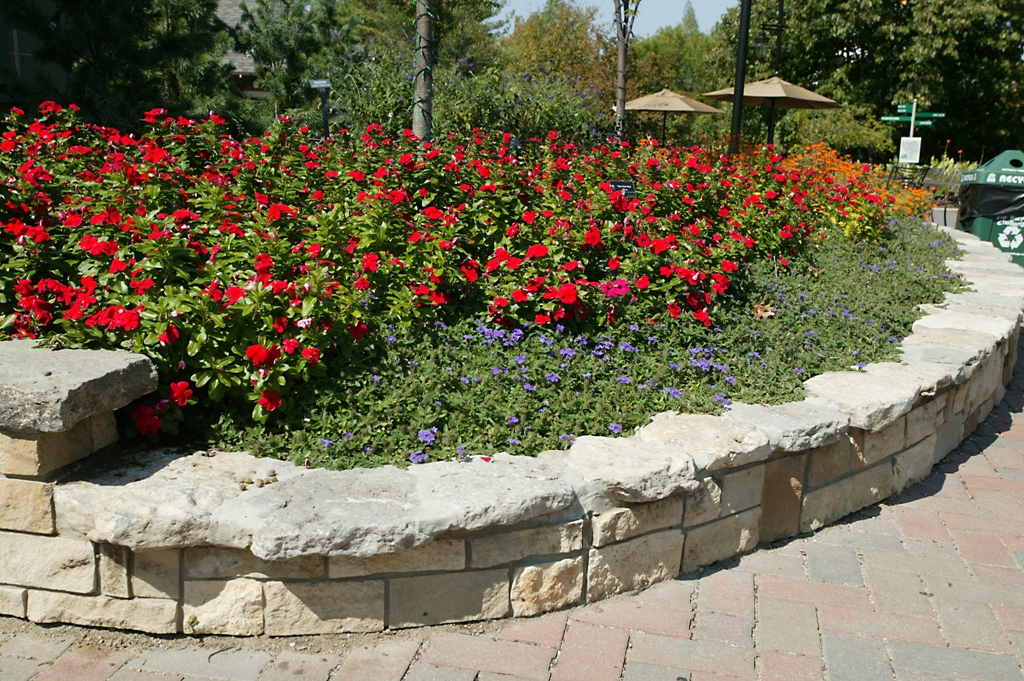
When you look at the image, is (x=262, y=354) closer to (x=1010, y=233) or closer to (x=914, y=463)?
(x=914, y=463)

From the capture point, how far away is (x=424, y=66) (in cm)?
528

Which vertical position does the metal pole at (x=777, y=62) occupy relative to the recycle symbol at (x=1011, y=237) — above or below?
above

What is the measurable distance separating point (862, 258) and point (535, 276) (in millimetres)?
2863

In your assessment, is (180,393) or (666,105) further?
(666,105)

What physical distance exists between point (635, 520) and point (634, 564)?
0.17 m

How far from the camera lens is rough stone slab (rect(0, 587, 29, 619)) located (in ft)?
8.55

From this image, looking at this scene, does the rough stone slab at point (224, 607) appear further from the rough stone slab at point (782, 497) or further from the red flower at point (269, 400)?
the rough stone slab at point (782, 497)

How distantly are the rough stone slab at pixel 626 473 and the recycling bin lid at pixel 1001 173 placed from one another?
753 cm

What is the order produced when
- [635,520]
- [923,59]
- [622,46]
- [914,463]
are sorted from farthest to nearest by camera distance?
[923,59] → [622,46] → [914,463] → [635,520]

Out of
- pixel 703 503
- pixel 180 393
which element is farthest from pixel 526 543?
pixel 180 393

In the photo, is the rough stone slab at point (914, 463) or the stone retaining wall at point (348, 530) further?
the rough stone slab at point (914, 463)

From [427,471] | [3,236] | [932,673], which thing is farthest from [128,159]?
[932,673]

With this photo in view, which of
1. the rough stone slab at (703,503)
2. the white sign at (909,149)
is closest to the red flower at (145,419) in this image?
the rough stone slab at (703,503)

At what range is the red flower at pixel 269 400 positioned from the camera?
9.26 ft
